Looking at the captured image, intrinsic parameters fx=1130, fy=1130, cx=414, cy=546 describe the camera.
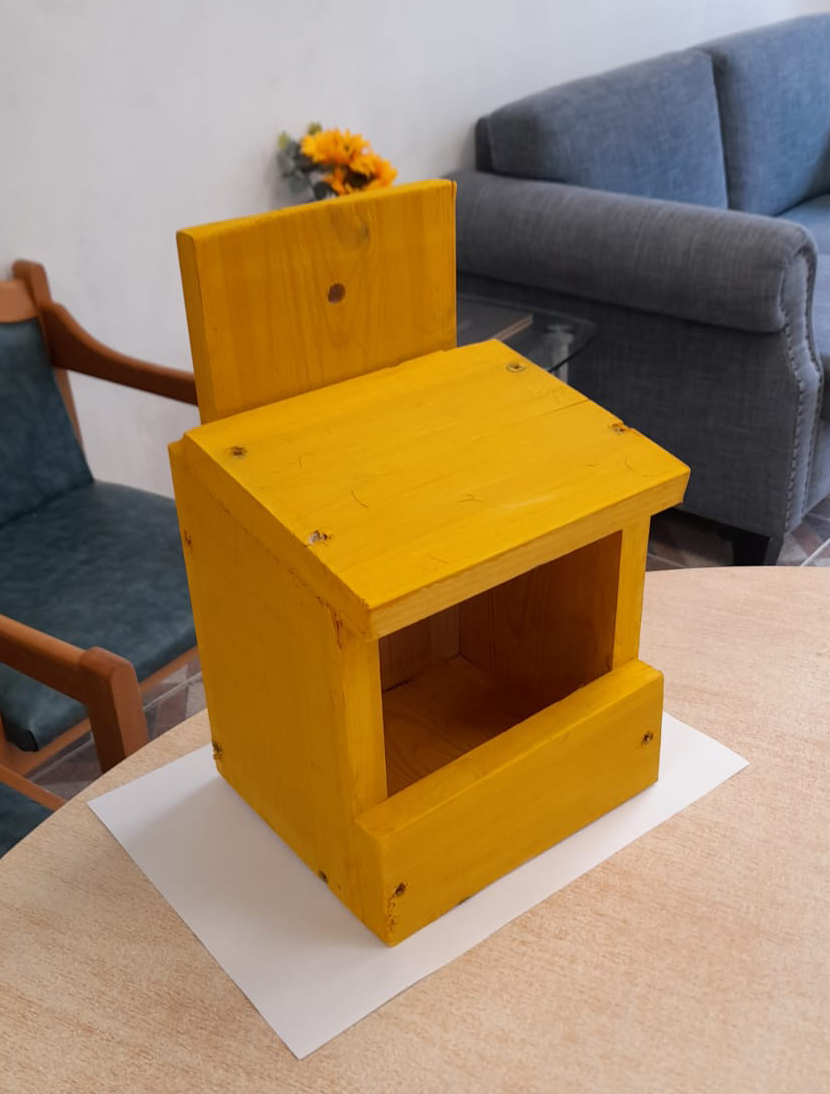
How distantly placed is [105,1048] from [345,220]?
55cm

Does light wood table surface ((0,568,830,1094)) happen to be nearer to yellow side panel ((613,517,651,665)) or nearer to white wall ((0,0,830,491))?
yellow side panel ((613,517,651,665))

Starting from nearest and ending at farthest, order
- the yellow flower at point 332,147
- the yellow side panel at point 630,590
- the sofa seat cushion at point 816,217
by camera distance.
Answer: the yellow side panel at point 630,590
the yellow flower at point 332,147
the sofa seat cushion at point 816,217

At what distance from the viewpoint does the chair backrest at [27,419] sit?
1.78m

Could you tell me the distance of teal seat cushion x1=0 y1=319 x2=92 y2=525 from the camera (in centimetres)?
178

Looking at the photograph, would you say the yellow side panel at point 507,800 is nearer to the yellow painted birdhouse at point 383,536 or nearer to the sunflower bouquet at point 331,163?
the yellow painted birdhouse at point 383,536

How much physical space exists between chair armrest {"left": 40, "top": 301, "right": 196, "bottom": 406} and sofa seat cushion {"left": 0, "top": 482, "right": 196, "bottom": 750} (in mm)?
189

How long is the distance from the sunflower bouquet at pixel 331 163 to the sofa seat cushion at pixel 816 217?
4.20ft

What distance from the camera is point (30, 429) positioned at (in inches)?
71.2

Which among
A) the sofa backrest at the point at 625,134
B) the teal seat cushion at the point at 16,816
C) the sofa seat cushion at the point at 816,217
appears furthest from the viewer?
the sofa seat cushion at the point at 816,217

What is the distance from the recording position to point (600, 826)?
83 cm

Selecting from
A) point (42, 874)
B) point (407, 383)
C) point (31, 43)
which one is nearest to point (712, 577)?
point (407, 383)

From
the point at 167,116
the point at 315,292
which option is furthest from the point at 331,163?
the point at 315,292

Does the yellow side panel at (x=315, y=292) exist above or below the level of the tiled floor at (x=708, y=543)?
above

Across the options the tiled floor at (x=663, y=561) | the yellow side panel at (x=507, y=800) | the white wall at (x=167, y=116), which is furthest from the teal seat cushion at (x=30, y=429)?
the yellow side panel at (x=507, y=800)
